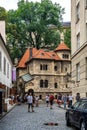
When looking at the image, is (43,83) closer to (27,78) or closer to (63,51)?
(27,78)

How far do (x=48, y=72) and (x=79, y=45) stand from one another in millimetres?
44473

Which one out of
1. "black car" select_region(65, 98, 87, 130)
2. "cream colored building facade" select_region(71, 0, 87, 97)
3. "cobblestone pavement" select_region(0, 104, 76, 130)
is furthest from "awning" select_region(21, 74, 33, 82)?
"black car" select_region(65, 98, 87, 130)

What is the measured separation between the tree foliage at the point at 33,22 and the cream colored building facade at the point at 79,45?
42.5 m

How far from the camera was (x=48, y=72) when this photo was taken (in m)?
79.6

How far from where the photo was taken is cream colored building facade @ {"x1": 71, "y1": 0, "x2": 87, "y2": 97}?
32.0m

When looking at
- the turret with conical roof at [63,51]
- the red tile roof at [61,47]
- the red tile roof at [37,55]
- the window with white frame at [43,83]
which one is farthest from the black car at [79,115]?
the turret with conical roof at [63,51]

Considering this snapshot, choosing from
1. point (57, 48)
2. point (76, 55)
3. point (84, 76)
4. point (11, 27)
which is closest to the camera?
point (84, 76)

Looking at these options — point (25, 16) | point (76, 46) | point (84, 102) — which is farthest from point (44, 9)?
point (84, 102)

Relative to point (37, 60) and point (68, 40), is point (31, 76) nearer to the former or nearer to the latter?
point (37, 60)

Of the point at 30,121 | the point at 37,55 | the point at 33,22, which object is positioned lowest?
the point at 30,121

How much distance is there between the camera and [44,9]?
3191 inches

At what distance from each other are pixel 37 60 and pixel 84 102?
6299 cm

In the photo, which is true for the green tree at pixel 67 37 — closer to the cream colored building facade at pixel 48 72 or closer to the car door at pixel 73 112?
the cream colored building facade at pixel 48 72

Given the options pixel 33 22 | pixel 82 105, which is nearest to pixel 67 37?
pixel 33 22
